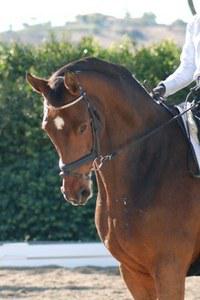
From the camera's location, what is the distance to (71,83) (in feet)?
17.1

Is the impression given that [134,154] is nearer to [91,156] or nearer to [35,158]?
[91,156]

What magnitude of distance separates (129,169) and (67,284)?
403 cm

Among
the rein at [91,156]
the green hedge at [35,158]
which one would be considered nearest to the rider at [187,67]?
the rein at [91,156]

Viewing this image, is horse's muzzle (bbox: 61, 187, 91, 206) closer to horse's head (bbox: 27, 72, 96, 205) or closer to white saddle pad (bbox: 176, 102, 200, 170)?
horse's head (bbox: 27, 72, 96, 205)

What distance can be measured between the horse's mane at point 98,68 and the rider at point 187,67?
0.36 metres

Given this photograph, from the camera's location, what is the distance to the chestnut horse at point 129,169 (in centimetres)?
523

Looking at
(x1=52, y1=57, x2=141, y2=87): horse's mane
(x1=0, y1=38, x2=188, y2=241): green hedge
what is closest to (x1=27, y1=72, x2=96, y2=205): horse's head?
(x1=52, y1=57, x2=141, y2=87): horse's mane

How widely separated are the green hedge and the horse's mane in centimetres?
596

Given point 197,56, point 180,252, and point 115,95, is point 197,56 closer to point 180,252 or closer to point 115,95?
point 115,95

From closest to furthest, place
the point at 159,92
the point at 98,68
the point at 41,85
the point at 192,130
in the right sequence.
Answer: the point at 41,85
the point at 98,68
the point at 192,130
the point at 159,92

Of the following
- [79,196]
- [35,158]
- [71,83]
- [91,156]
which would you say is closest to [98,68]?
[71,83]

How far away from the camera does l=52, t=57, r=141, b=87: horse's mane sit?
5395mm

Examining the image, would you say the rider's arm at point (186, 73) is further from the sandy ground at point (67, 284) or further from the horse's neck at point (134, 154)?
the sandy ground at point (67, 284)

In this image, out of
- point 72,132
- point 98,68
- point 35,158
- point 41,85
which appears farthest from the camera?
point 35,158
